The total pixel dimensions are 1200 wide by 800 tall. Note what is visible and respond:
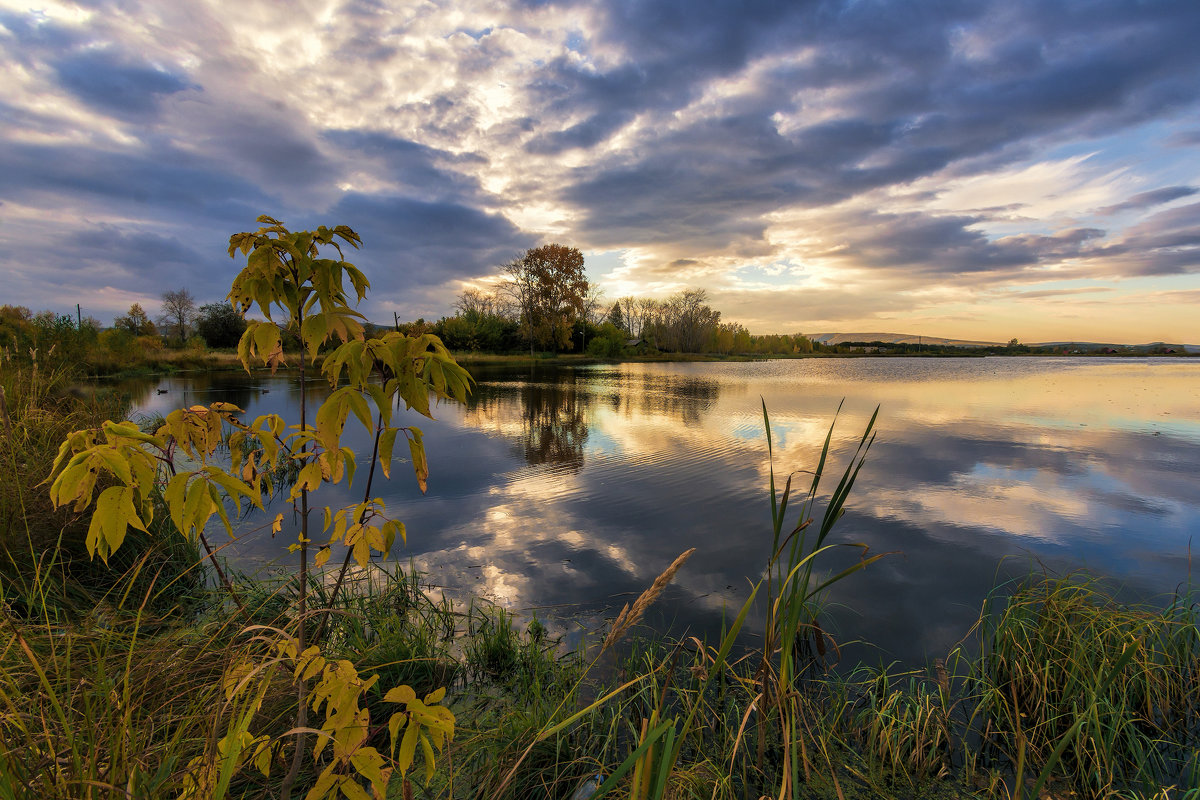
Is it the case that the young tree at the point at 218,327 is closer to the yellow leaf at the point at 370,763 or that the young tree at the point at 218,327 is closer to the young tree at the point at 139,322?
the young tree at the point at 139,322

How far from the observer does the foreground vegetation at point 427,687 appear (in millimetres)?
1139

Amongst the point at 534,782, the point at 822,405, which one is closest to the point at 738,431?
the point at 822,405

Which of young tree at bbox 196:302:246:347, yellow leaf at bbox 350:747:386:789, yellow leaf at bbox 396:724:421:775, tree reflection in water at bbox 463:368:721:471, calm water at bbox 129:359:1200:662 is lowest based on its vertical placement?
calm water at bbox 129:359:1200:662

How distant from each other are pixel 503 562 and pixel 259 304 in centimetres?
366

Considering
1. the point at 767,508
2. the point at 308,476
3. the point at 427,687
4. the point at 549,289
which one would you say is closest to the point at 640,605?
the point at 308,476

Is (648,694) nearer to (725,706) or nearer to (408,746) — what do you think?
(725,706)

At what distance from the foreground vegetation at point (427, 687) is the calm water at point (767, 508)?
0.52m

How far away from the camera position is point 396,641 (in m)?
2.73

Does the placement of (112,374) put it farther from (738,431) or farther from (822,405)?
(822,405)

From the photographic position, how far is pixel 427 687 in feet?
8.77

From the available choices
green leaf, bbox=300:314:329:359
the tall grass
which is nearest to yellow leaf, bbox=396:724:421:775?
green leaf, bbox=300:314:329:359

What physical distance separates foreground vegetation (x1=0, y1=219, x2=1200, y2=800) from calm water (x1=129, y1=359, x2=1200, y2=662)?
52 centimetres

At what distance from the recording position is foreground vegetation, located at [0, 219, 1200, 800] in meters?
1.14

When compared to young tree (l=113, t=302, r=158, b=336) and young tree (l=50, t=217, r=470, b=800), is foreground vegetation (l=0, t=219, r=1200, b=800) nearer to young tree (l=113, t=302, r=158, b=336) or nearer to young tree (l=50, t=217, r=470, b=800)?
young tree (l=50, t=217, r=470, b=800)
